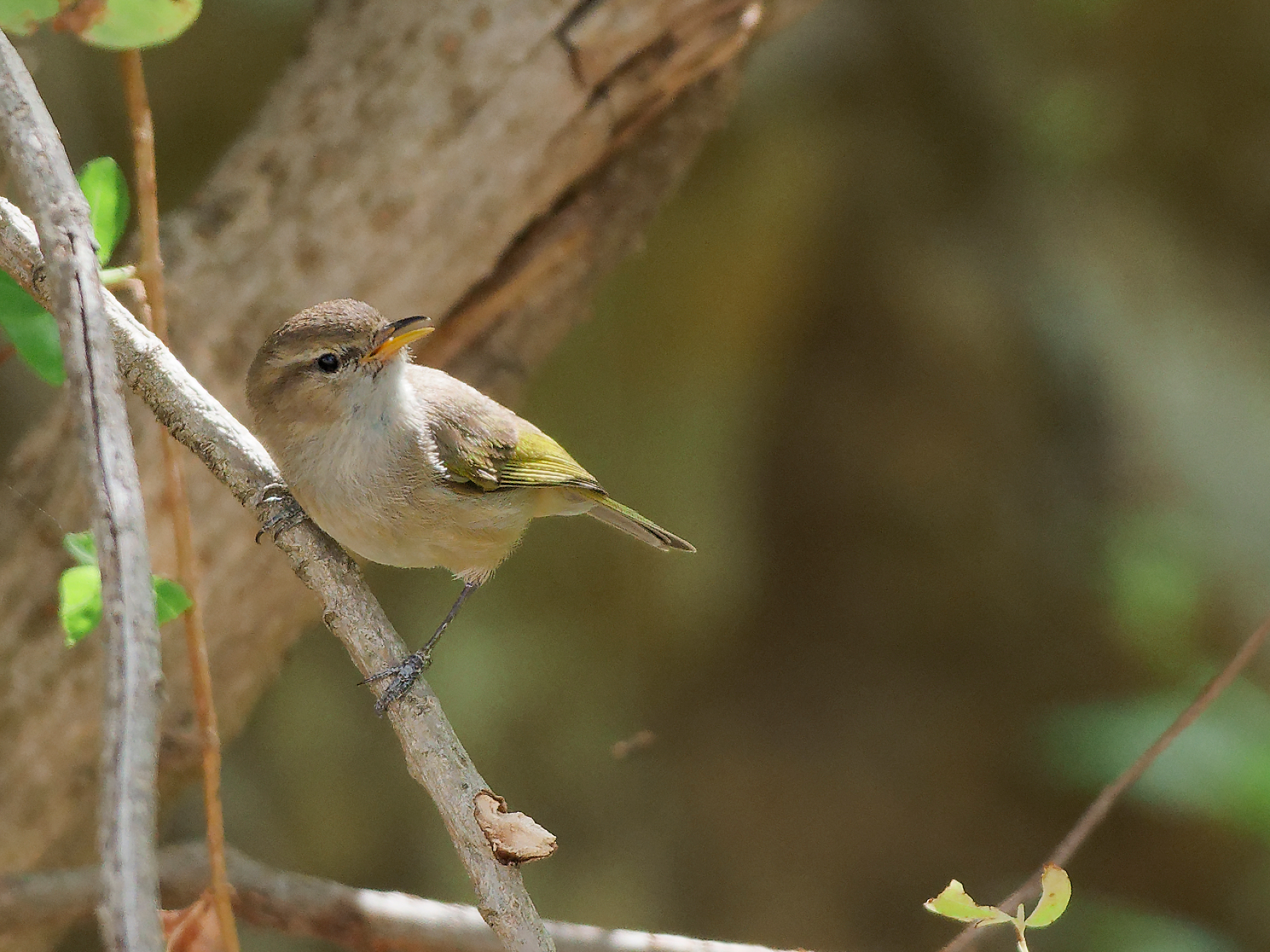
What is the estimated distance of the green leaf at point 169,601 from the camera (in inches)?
90.4

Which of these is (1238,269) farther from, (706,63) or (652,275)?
(706,63)

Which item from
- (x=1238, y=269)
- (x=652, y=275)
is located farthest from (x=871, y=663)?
(x=1238, y=269)

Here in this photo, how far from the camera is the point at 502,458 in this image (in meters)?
3.32

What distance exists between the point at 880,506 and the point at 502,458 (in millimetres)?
4442

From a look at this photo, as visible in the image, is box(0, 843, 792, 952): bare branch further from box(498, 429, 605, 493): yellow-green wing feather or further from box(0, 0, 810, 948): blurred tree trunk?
box(498, 429, 605, 493): yellow-green wing feather

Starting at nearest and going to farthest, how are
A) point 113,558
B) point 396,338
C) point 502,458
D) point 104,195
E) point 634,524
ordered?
point 113,558
point 104,195
point 396,338
point 502,458
point 634,524

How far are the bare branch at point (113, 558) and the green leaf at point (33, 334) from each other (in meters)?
0.49

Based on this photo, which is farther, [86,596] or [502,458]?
[502,458]

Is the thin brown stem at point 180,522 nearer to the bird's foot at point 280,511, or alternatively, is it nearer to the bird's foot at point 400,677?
the bird's foot at point 280,511

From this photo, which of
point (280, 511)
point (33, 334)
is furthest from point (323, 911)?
point (33, 334)

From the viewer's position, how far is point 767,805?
7301 millimetres

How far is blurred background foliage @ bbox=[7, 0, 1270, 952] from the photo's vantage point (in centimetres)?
651

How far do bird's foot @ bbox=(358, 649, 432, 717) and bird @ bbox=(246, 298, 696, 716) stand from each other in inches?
9.7

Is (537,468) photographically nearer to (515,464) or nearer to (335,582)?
(515,464)
